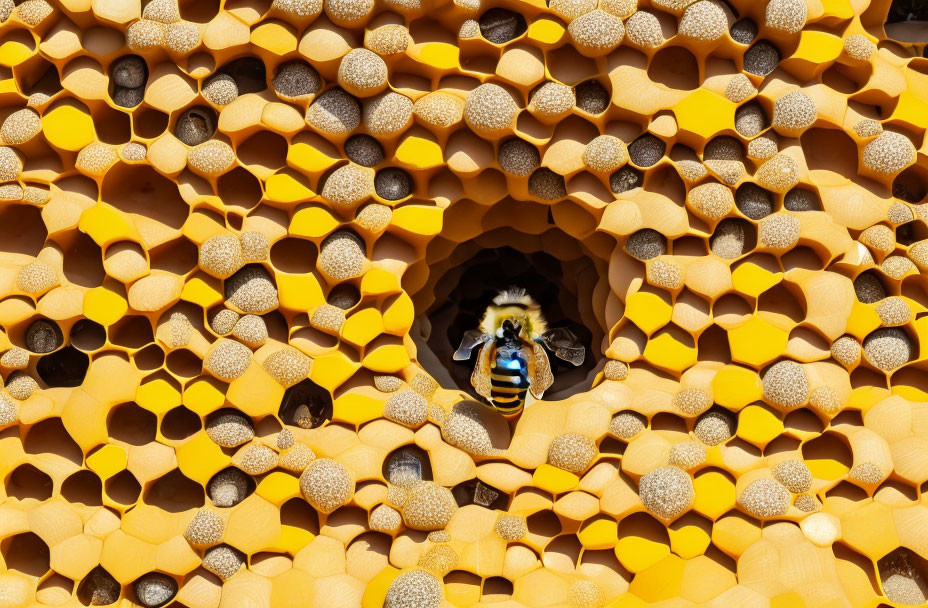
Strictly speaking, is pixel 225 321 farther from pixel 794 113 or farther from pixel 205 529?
pixel 794 113

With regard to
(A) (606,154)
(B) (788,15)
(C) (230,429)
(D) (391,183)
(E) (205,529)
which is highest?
(B) (788,15)

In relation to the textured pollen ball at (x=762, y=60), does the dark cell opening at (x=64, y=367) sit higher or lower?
lower

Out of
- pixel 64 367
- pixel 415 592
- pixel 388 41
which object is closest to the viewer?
pixel 415 592

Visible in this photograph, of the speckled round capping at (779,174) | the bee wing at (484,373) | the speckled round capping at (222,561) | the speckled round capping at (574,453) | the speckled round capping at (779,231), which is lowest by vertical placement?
the speckled round capping at (222,561)

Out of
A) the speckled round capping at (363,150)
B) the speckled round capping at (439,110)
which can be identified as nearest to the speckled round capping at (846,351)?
the speckled round capping at (439,110)

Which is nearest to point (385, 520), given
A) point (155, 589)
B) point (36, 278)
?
point (155, 589)

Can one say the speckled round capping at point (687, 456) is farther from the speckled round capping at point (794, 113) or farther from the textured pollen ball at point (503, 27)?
the textured pollen ball at point (503, 27)
